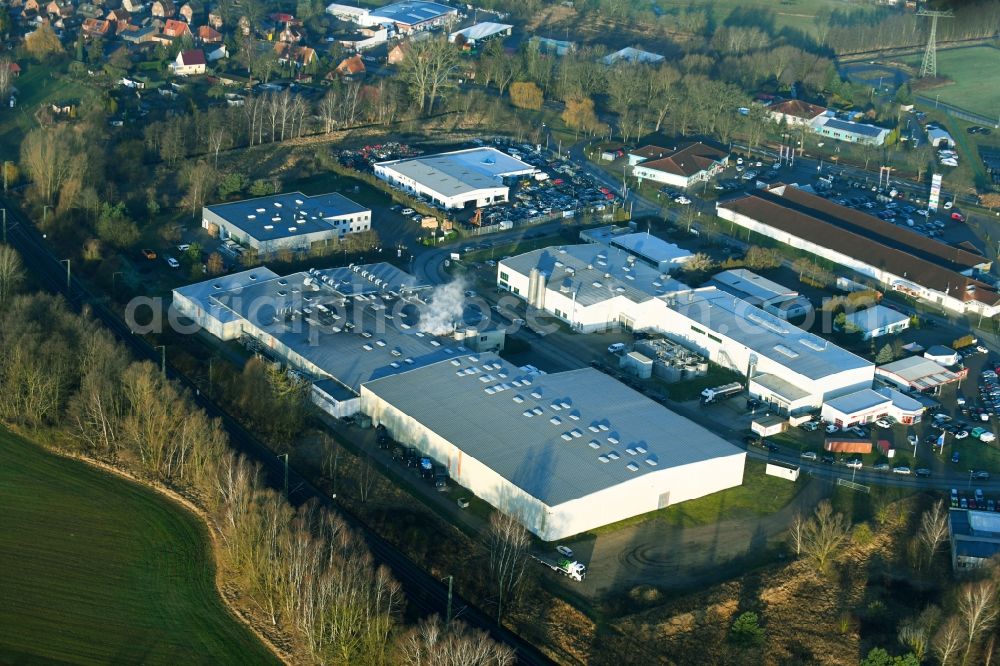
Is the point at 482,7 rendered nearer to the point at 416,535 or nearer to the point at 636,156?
the point at 636,156

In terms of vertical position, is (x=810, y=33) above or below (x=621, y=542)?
above

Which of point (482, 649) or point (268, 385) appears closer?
point (482, 649)

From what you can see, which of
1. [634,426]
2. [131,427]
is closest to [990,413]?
[634,426]

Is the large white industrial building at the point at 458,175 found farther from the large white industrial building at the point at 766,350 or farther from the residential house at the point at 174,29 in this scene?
the residential house at the point at 174,29

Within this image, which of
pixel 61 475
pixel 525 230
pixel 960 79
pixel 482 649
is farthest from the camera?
pixel 960 79

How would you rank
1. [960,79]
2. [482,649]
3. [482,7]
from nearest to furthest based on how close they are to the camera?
[482,649] < [960,79] < [482,7]

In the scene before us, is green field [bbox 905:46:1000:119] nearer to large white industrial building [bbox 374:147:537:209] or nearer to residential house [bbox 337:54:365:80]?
large white industrial building [bbox 374:147:537:209]

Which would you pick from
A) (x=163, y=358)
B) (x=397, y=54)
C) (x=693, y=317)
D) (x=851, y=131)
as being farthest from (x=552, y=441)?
(x=397, y=54)
